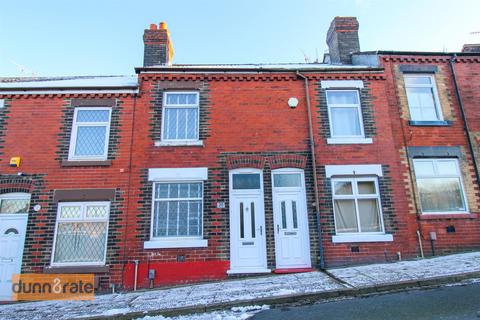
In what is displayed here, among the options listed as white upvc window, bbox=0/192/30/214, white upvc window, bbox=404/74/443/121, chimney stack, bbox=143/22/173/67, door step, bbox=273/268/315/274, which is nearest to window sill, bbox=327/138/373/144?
white upvc window, bbox=404/74/443/121

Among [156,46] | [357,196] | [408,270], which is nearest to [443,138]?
[357,196]

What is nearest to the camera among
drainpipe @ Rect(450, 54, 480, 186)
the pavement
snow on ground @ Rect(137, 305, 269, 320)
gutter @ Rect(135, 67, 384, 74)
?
snow on ground @ Rect(137, 305, 269, 320)

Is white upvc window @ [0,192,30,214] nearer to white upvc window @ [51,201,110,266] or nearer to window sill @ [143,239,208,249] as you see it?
white upvc window @ [51,201,110,266]

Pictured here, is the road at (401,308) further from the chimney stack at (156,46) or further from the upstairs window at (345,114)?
the chimney stack at (156,46)

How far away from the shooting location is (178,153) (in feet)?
28.8

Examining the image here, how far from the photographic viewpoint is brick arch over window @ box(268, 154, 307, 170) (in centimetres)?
880

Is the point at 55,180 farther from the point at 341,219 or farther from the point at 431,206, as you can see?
the point at 431,206

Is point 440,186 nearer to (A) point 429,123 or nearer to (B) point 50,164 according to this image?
(A) point 429,123

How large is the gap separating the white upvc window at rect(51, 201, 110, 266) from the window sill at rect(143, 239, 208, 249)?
4.04ft

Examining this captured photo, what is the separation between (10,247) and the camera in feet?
26.6

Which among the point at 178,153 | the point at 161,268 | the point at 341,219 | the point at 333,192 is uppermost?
the point at 178,153

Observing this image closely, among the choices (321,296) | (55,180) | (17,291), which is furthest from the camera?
(55,180)

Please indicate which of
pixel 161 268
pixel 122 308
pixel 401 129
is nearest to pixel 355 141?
pixel 401 129

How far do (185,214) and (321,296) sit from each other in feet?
13.9
